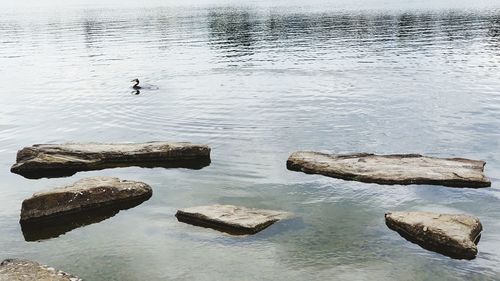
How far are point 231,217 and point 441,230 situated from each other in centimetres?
512

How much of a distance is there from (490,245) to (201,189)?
8505 millimetres

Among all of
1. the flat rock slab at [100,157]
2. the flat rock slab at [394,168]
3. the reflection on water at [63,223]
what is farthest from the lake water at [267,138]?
the flat rock slab at [100,157]

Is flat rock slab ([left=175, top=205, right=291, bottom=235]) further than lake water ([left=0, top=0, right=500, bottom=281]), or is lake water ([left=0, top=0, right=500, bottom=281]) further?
flat rock slab ([left=175, top=205, right=291, bottom=235])

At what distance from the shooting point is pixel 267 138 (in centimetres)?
2198

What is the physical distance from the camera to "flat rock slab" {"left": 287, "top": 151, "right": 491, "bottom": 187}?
15.8 m

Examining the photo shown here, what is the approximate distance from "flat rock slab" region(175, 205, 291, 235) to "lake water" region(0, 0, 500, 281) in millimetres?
300

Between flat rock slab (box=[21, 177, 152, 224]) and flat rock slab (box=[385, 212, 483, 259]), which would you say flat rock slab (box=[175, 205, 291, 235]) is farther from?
flat rock slab (box=[385, 212, 483, 259])

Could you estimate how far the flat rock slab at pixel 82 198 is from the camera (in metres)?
13.9

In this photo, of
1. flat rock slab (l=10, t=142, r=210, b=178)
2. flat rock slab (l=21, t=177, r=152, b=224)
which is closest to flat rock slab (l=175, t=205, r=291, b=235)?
flat rock slab (l=21, t=177, r=152, b=224)

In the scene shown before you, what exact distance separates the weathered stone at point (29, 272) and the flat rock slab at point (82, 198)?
3055 mm

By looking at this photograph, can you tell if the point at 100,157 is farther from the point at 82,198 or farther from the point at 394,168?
the point at 394,168

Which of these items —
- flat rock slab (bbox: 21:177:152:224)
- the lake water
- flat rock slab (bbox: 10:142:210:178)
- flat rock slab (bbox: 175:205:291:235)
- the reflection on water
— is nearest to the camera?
the lake water

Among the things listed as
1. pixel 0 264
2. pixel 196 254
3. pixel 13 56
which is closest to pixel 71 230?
pixel 0 264

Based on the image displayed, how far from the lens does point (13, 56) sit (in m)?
59.4
